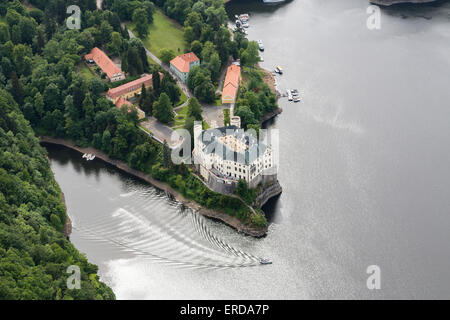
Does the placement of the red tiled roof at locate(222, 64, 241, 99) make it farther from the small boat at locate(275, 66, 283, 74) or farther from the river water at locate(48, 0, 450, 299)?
the small boat at locate(275, 66, 283, 74)

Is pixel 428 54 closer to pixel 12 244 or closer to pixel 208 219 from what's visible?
pixel 208 219

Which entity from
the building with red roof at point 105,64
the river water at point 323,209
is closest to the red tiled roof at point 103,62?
the building with red roof at point 105,64

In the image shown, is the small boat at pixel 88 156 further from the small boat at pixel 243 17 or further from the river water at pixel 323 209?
the small boat at pixel 243 17

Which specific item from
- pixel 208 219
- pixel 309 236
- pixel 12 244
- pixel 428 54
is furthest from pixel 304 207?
pixel 428 54

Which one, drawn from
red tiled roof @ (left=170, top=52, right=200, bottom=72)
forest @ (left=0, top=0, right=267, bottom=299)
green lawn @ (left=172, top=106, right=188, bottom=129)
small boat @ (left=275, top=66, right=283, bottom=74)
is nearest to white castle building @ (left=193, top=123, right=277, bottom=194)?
forest @ (left=0, top=0, right=267, bottom=299)

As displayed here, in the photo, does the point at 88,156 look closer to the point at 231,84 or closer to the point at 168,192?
the point at 168,192

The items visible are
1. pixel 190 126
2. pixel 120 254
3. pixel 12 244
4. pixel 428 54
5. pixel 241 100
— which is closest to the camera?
pixel 12 244
